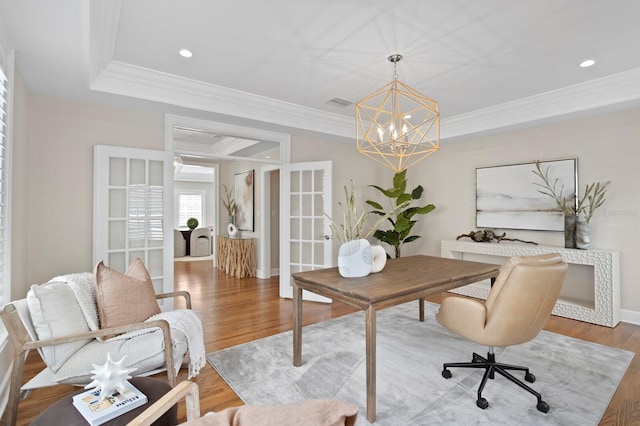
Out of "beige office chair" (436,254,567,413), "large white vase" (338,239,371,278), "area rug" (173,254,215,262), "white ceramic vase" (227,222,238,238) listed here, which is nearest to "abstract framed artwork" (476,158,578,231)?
"beige office chair" (436,254,567,413)

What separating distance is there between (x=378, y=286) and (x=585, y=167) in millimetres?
3456

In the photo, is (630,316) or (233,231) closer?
(630,316)

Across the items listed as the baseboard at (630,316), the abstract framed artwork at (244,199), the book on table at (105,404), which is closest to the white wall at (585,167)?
the baseboard at (630,316)

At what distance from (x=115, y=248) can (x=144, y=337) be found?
1.68 m

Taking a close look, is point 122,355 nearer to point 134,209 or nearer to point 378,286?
point 378,286

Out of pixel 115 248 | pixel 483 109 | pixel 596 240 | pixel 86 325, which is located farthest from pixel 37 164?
pixel 596 240

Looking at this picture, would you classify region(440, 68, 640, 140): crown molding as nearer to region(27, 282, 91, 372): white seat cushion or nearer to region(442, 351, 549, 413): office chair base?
region(442, 351, 549, 413): office chair base

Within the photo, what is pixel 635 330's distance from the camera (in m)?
3.31

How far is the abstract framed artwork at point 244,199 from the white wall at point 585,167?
3.60 m

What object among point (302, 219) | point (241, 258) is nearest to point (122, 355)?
point (302, 219)

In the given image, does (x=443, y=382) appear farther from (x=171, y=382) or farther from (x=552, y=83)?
(x=552, y=83)

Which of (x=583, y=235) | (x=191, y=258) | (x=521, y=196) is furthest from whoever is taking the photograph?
(x=191, y=258)

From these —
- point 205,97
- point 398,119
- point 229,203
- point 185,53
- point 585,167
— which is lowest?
point 229,203

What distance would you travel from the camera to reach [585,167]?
12.6ft
